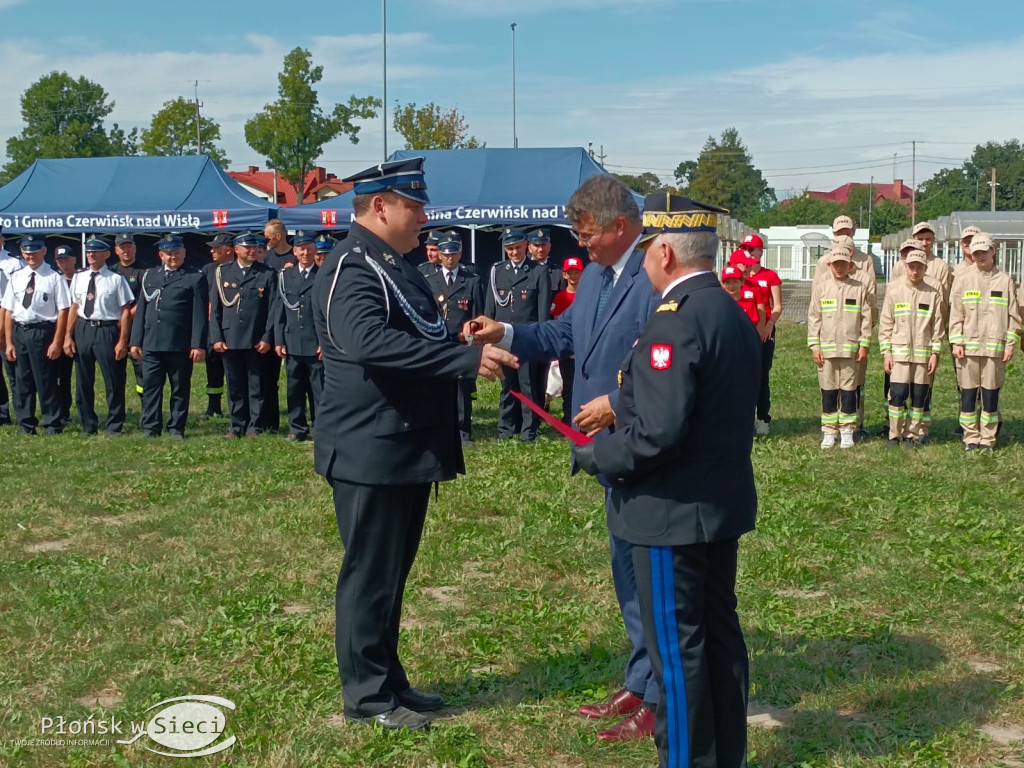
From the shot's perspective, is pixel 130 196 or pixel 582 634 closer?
pixel 582 634

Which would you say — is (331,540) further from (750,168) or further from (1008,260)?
(750,168)

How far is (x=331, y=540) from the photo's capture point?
7.36 m

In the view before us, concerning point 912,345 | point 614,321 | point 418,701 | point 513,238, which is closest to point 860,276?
point 912,345

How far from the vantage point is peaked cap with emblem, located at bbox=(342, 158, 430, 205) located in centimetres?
431

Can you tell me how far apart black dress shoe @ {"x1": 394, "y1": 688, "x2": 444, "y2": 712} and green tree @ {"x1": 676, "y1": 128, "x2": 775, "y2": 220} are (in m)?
100

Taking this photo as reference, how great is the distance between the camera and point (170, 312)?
38.7 ft

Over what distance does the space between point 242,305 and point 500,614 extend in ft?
23.8

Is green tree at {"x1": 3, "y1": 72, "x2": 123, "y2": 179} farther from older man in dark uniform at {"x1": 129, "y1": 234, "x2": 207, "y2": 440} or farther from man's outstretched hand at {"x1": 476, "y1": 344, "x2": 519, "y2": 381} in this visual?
man's outstretched hand at {"x1": 476, "y1": 344, "x2": 519, "y2": 381}

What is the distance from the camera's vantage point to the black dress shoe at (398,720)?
4.39 metres

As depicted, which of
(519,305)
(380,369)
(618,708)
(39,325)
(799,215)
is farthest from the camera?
(799,215)

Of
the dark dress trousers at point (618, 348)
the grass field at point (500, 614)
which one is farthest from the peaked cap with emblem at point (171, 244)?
the dark dress trousers at point (618, 348)

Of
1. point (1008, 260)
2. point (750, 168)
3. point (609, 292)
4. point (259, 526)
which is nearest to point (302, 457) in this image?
point (259, 526)

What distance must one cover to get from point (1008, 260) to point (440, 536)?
121 ft

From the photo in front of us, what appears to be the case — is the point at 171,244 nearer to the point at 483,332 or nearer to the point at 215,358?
the point at 215,358
